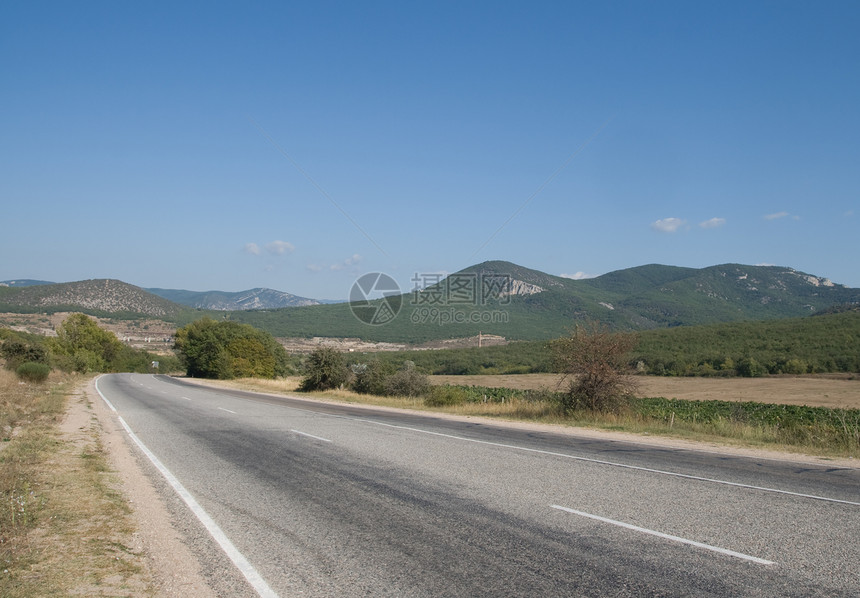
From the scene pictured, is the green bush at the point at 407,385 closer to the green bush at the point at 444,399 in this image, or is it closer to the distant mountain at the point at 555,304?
the green bush at the point at 444,399

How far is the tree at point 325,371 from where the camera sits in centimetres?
4262

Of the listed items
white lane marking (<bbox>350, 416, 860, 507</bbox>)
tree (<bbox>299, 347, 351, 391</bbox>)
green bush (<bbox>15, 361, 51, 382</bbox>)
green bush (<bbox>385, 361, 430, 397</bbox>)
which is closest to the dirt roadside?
white lane marking (<bbox>350, 416, 860, 507</bbox>)

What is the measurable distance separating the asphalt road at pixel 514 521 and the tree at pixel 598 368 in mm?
8230

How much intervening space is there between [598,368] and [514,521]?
1531 cm

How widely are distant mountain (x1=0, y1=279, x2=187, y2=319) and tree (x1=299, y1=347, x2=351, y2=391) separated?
4942 inches

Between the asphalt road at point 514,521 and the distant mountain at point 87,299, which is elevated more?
the distant mountain at point 87,299

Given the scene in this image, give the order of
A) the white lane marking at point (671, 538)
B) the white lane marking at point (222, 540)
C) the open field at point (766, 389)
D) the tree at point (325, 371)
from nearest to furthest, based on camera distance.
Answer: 1. the white lane marking at point (222, 540)
2. the white lane marking at point (671, 538)
3. the tree at point (325, 371)
4. the open field at point (766, 389)

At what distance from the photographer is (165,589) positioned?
190 inches

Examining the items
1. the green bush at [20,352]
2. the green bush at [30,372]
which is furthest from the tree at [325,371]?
the green bush at [20,352]

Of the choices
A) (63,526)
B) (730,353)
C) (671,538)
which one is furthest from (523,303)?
(63,526)

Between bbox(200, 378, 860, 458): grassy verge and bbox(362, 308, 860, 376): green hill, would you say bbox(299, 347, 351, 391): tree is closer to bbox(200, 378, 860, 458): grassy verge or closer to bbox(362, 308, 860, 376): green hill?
bbox(362, 308, 860, 376): green hill

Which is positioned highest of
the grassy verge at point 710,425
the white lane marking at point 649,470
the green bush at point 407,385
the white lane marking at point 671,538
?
the white lane marking at point 671,538

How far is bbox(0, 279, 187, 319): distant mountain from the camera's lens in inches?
5879

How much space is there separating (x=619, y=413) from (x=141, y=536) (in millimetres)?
17583
